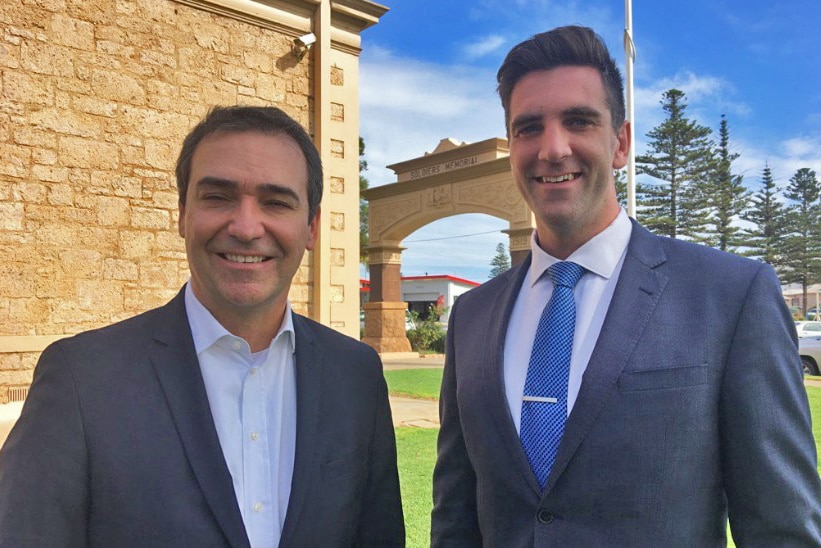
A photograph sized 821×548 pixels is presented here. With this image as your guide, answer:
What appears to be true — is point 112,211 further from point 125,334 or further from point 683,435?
point 683,435

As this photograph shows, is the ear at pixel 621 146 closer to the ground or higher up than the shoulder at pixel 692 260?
higher up

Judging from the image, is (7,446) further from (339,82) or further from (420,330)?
(420,330)

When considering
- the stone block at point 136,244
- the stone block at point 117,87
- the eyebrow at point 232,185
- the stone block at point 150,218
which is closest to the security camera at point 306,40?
the stone block at point 117,87

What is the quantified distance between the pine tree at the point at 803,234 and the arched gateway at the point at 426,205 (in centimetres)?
3045

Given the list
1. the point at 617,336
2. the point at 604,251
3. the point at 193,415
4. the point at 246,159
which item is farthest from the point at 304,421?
the point at 604,251

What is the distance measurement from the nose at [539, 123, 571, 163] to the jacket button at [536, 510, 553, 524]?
0.95 m

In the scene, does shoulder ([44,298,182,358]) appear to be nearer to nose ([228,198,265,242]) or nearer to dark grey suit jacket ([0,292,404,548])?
dark grey suit jacket ([0,292,404,548])

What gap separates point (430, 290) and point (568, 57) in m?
43.1

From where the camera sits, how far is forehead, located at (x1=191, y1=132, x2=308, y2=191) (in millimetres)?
1839

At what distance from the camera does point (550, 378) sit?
69.4 inches

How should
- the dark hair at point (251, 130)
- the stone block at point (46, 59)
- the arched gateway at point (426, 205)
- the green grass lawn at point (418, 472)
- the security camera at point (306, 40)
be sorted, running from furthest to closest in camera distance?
the arched gateway at point (426, 205), the security camera at point (306, 40), the stone block at point (46, 59), the green grass lawn at point (418, 472), the dark hair at point (251, 130)

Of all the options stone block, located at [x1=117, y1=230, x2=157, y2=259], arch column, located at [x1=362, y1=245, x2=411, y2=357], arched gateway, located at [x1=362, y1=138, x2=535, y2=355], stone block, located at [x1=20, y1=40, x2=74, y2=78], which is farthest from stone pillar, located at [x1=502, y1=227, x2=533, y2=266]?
stone block, located at [x1=20, y1=40, x2=74, y2=78]

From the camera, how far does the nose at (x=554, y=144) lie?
5.95 ft

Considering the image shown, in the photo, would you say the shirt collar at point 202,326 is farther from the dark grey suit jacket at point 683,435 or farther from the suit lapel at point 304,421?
the dark grey suit jacket at point 683,435
